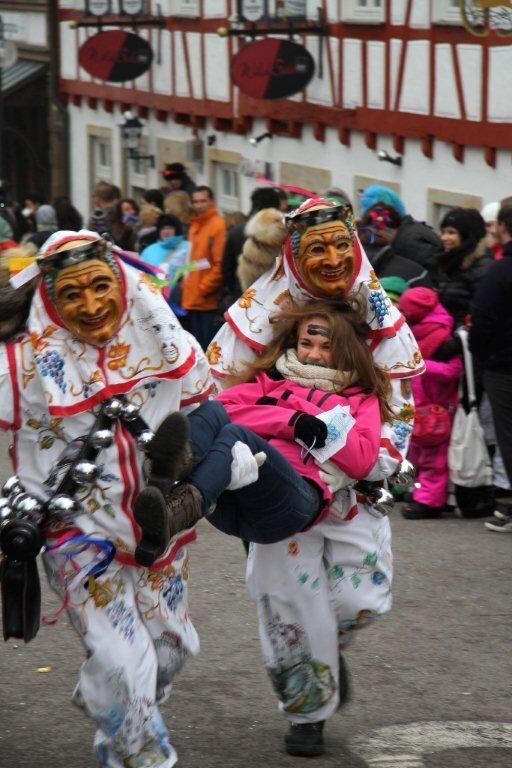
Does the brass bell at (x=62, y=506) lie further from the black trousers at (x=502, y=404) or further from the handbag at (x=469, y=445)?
the handbag at (x=469, y=445)

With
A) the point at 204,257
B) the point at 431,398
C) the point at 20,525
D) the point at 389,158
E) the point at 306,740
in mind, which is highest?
the point at 20,525

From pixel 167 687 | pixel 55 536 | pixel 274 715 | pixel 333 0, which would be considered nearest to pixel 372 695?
pixel 274 715

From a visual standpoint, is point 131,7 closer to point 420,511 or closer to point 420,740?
point 420,511

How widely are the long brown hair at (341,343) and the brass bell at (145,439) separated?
0.70 meters

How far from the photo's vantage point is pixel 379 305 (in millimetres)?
5211

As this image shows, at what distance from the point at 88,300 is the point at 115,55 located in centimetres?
1657

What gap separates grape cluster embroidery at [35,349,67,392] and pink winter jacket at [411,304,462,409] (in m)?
4.37

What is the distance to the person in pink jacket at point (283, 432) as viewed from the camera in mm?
4414

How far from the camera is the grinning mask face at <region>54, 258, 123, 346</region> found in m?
4.55

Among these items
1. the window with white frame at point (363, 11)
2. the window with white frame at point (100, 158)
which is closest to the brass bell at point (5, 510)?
the window with white frame at point (363, 11)

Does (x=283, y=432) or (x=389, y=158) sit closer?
(x=283, y=432)

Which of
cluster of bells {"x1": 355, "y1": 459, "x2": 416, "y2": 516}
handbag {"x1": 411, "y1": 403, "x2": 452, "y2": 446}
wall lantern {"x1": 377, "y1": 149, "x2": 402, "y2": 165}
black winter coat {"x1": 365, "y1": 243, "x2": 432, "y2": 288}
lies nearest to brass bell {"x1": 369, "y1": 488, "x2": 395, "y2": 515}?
cluster of bells {"x1": 355, "y1": 459, "x2": 416, "y2": 516}

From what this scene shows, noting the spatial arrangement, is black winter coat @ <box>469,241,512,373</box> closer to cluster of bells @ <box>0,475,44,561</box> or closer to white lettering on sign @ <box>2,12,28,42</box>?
cluster of bells @ <box>0,475,44,561</box>

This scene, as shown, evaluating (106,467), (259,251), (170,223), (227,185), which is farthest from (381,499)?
(227,185)
